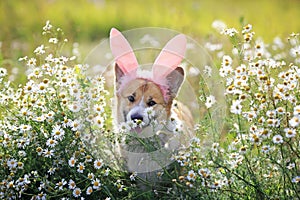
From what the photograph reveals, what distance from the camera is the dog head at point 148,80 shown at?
12.0 feet

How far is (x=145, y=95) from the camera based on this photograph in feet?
12.5

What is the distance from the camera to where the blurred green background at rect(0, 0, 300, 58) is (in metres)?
7.26

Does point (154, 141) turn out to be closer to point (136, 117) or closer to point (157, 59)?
point (136, 117)

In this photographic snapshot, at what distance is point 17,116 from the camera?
3305mm

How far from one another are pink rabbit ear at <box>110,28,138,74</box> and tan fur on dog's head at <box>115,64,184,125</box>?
0.07 meters

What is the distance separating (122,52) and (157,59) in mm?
259

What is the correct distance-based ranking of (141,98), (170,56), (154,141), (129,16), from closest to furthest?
(154,141)
(170,56)
(141,98)
(129,16)

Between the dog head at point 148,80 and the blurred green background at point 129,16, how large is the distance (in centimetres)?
256

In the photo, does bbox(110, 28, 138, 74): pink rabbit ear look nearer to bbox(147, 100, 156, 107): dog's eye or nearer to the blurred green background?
bbox(147, 100, 156, 107): dog's eye

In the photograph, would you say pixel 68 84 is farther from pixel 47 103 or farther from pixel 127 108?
pixel 127 108

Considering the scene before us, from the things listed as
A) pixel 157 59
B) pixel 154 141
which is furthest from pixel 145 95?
pixel 154 141

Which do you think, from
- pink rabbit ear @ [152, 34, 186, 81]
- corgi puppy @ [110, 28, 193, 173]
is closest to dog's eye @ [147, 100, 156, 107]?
corgi puppy @ [110, 28, 193, 173]

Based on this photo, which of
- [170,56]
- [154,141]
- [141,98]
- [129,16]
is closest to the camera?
[154,141]

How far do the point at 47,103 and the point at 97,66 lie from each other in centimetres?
286
